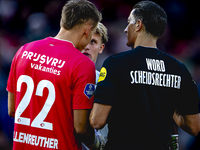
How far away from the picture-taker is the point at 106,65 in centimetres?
181

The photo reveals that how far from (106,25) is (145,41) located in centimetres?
401

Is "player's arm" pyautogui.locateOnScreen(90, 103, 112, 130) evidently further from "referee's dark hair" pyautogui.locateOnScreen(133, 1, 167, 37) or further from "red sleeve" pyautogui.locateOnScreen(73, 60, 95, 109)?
"referee's dark hair" pyautogui.locateOnScreen(133, 1, 167, 37)

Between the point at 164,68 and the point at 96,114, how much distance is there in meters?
0.61

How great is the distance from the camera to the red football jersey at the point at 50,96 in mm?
1773

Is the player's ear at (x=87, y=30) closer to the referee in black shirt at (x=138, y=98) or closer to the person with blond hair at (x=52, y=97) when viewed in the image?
the person with blond hair at (x=52, y=97)

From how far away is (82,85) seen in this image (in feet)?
5.86

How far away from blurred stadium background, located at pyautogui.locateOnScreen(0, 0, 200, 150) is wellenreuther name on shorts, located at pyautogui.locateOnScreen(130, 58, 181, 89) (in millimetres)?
3667

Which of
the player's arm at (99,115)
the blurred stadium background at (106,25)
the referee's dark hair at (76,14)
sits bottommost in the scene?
the player's arm at (99,115)

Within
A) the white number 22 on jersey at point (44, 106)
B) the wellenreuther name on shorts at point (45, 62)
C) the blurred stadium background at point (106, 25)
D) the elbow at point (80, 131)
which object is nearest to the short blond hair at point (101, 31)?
the wellenreuther name on shorts at point (45, 62)

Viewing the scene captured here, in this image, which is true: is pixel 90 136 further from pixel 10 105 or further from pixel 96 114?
pixel 10 105

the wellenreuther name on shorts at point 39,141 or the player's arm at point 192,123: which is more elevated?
the player's arm at point 192,123

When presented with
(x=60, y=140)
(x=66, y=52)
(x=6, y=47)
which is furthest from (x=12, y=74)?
(x=6, y=47)

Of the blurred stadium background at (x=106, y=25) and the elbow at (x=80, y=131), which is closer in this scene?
the elbow at (x=80, y=131)

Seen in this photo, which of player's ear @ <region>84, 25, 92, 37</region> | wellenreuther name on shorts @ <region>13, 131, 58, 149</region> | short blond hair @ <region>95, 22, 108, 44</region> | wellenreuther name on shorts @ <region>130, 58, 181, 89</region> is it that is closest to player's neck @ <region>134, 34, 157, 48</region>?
wellenreuther name on shorts @ <region>130, 58, 181, 89</region>
